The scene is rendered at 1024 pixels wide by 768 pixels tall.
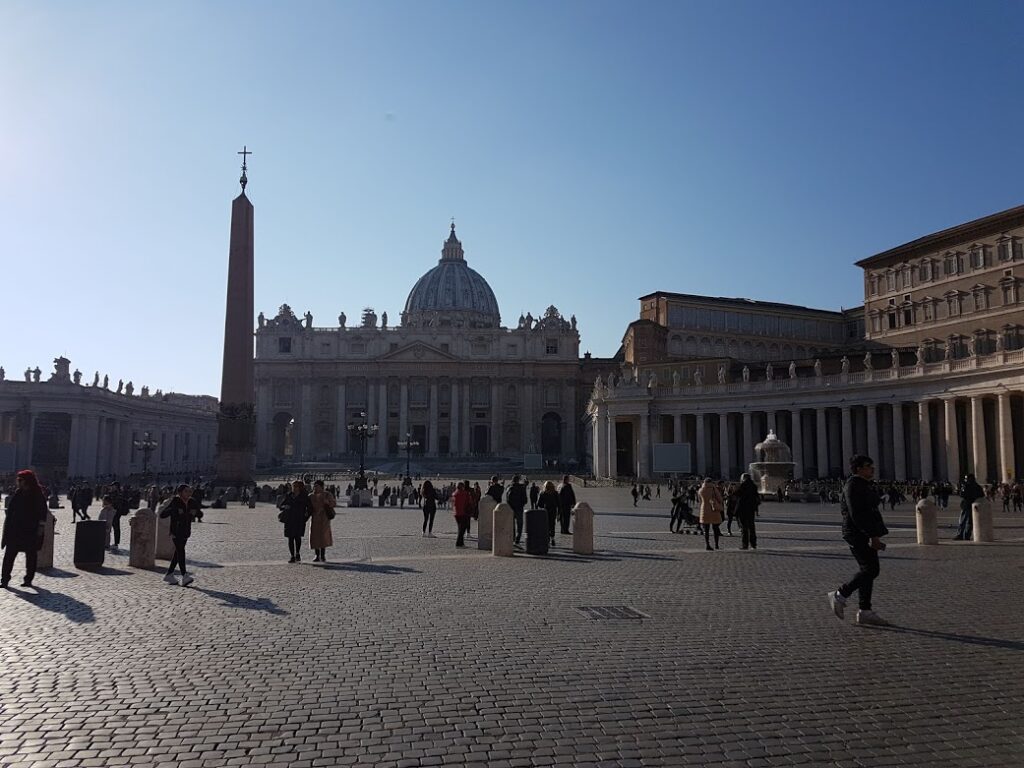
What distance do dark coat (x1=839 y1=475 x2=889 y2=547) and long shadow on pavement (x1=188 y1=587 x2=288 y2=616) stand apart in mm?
6038

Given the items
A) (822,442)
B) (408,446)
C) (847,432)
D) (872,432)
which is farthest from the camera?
(408,446)

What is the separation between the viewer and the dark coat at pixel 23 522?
35.9ft

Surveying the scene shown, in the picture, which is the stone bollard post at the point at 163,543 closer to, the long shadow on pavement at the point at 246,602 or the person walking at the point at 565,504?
the long shadow on pavement at the point at 246,602

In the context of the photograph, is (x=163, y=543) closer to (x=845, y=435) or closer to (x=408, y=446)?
Result: (x=845, y=435)

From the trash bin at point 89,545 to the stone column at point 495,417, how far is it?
8421 centimetres

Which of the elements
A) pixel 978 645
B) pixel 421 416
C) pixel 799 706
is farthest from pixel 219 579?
pixel 421 416

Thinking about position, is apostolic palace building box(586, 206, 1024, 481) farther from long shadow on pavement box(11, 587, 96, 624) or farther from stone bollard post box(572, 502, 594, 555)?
long shadow on pavement box(11, 587, 96, 624)

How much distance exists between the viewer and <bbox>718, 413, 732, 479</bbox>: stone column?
51875 millimetres

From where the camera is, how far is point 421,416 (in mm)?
98375

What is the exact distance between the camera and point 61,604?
963cm

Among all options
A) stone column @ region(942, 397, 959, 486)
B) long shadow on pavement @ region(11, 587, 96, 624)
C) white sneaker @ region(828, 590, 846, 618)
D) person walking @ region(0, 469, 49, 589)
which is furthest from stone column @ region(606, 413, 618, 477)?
white sneaker @ region(828, 590, 846, 618)

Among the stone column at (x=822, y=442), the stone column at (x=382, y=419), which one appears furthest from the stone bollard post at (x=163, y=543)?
the stone column at (x=382, y=419)

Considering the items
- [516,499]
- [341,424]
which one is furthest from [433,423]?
[516,499]

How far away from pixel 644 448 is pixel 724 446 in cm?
536
